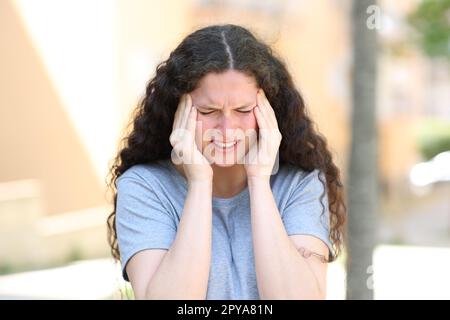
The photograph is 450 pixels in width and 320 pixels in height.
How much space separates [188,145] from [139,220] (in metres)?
0.27

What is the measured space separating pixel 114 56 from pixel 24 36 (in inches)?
50.7

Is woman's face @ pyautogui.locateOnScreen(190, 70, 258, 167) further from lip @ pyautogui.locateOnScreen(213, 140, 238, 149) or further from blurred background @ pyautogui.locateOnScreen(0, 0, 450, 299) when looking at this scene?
blurred background @ pyautogui.locateOnScreen(0, 0, 450, 299)

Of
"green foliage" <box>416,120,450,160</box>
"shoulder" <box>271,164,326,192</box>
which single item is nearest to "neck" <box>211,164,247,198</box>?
"shoulder" <box>271,164,326,192</box>

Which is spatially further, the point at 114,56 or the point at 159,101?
the point at 114,56

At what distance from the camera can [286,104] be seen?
8.74 ft

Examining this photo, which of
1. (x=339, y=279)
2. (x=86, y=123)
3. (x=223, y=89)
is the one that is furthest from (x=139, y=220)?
(x=86, y=123)

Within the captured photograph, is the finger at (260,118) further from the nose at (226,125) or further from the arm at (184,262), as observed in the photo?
the arm at (184,262)

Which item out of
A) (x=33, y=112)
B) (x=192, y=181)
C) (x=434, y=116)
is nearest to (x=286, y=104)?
(x=192, y=181)

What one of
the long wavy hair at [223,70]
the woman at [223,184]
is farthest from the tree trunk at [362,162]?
the woman at [223,184]

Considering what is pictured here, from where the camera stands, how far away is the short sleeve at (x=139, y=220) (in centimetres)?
238

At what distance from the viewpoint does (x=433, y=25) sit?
24.8ft

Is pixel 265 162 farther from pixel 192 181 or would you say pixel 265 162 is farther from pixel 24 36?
pixel 24 36

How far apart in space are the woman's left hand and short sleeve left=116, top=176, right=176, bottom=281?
0.97 feet

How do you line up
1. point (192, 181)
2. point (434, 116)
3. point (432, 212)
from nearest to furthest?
point (192, 181) < point (432, 212) < point (434, 116)
